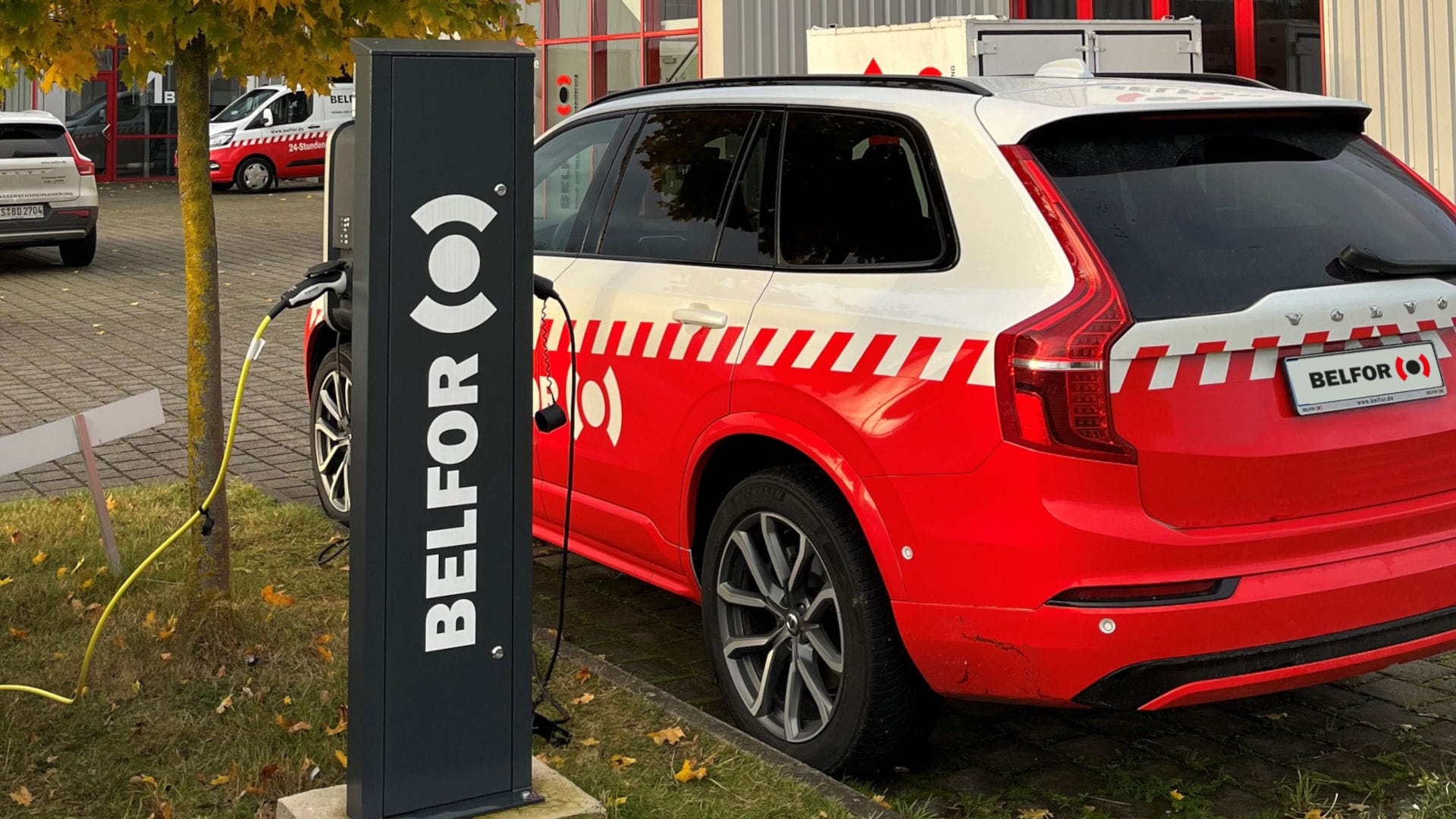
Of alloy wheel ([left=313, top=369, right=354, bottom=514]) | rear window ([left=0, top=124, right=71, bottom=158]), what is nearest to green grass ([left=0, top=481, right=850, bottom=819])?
alloy wheel ([left=313, top=369, right=354, bottom=514])

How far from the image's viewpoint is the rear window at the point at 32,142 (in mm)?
16156

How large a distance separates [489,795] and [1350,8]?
773 centimetres

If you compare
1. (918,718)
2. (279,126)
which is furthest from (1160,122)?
(279,126)

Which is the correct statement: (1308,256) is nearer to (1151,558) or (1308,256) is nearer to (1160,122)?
(1160,122)

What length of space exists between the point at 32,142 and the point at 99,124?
14.5 m

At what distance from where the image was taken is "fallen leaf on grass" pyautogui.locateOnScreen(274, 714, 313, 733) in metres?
4.28

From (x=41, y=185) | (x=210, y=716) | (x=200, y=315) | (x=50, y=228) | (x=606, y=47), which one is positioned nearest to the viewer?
(x=210, y=716)

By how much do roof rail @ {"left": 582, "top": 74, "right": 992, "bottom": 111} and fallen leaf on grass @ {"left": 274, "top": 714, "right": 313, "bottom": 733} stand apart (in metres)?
→ 2.15

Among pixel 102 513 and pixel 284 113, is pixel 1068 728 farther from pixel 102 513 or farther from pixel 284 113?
pixel 284 113

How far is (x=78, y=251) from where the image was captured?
1738 centimetres

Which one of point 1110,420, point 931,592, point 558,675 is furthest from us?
point 558,675

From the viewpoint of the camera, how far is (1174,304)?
363 cm

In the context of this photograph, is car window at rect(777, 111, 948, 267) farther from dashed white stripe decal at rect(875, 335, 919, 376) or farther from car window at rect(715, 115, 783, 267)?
dashed white stripe decal at rect(875, 335, 919, 376)

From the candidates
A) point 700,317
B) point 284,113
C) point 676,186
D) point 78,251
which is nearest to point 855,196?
point 700,317
